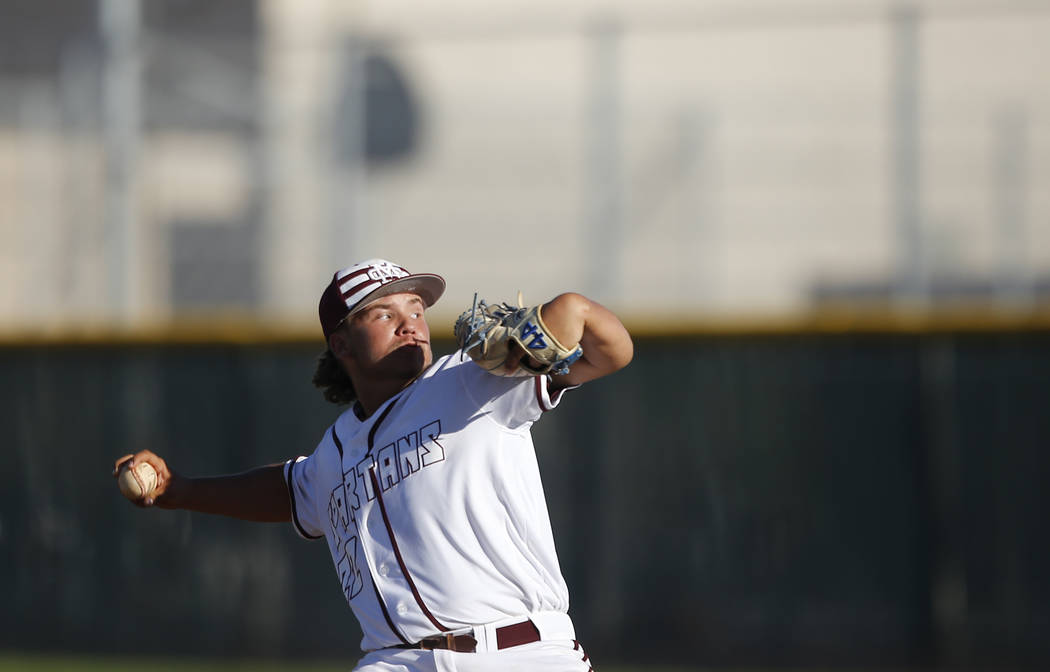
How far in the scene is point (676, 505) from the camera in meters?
7.68

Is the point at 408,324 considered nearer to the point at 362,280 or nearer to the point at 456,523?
the point at 362,280

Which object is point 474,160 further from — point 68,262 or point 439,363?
point 439,363

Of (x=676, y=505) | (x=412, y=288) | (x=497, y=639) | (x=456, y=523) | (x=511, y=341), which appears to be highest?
(x=412, y=288)

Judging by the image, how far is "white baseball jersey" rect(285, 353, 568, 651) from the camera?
3.49 metres

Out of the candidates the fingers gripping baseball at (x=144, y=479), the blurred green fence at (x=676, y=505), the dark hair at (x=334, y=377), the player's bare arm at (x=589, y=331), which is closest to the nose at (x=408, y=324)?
the dark hair at (x=334, y=377)

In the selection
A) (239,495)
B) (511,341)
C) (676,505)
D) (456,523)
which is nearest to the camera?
(511,341)

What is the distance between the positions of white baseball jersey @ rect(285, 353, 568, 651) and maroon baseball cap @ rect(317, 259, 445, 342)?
0.91ft

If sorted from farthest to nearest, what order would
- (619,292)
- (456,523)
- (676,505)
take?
1. (619,292)
2. (676,505)
3. (456,523)

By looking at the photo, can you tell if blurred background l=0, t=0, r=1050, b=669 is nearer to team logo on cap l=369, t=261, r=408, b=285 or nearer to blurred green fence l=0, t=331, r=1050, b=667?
blurred green fence l=0, t=331, r=1050, b=667

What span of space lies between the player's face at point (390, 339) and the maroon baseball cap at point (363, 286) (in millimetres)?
39

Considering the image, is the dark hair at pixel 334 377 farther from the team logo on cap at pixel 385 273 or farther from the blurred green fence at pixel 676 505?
the blurred green fence at pixel 676 505

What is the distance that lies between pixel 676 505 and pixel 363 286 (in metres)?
4.28

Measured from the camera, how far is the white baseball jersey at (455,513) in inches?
138

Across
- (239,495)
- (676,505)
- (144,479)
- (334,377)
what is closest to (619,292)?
(676,505)
